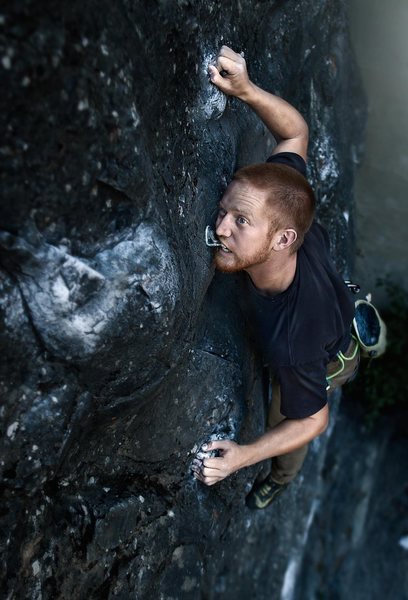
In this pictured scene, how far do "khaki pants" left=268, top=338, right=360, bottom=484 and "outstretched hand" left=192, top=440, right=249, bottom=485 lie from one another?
528mm

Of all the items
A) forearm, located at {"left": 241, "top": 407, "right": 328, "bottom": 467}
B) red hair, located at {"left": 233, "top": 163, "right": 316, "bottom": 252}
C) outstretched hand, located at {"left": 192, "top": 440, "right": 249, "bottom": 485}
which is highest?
red hair, located at {"left": 233, "top": 163, "right": 316, "bottom": 252}

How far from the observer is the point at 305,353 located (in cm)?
292

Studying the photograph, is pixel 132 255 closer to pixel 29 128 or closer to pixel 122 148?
pixel 122 148

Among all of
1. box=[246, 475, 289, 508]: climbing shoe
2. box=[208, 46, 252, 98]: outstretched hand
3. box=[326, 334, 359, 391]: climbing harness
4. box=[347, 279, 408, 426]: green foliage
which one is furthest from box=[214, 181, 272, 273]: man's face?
box=[347, 279, 408, 426]: green foliage

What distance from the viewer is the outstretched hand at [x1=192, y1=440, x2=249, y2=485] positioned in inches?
121

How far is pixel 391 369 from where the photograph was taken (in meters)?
5.86

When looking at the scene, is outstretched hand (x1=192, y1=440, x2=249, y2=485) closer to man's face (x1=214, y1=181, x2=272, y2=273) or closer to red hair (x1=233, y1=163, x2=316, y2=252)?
man's face (x1=214, y1=181, x2=272, y2=273)

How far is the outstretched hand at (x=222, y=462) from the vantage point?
121 inches

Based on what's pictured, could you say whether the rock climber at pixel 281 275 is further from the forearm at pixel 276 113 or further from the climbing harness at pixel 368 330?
the climbing harness at pixel 368 330

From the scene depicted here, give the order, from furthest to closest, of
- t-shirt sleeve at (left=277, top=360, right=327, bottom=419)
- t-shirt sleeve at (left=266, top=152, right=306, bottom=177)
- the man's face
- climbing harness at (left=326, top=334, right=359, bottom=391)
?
climbing harness at (left=326, top=334, right=359, bottom=391)
t-shirt sleeve at (left=266, top=152, right=306, bottom=177)
t-shirt sleeve at (left=277, top=360, right=327, bottom=419)
the man's face

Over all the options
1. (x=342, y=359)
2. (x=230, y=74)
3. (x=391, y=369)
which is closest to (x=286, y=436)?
(x=342, y=359)

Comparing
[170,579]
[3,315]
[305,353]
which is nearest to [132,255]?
[3,315]

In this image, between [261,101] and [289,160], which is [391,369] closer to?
[289,160]

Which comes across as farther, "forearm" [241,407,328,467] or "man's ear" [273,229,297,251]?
"forearm" [241,407,328,467]
